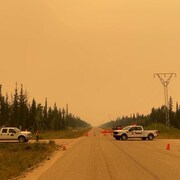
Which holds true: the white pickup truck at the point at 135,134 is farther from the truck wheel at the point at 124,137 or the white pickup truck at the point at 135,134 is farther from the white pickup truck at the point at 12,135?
the white pickup truck at the point at 12,135

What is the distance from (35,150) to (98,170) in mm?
16158

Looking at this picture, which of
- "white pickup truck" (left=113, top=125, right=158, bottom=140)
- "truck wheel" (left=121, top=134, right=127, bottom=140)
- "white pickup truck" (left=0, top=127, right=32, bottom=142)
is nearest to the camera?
"white pickup truck" (left=0, top=127, right=32, bottom=142)

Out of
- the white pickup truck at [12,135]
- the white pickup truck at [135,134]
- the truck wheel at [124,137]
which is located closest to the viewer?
the white pickup truck at [12,135]

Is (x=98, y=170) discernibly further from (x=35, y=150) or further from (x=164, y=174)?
(x=35, y=150)

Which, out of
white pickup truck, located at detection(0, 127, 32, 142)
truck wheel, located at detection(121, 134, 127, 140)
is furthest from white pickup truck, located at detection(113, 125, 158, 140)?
white pickup truck, located at detection(0, 127, 32, 142)

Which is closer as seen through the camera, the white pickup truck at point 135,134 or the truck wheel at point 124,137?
the white pickup truck at point 135,134

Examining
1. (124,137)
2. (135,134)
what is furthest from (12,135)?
(135,134)

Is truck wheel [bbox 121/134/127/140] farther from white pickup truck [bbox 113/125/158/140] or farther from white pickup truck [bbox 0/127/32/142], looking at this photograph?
white pickup truck [bbox 0/127/32/142]

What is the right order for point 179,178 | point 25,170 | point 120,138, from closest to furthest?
point 179,178 < point 25,170 < point 120,138

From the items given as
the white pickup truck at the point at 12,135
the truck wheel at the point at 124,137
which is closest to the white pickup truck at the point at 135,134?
the truck wheel at the point at 124,137

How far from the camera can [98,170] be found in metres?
17.2

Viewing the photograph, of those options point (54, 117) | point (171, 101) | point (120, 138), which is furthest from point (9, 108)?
point (171, 101)

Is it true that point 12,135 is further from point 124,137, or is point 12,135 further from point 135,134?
point 135,134

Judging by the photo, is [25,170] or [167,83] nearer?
[25,170]
